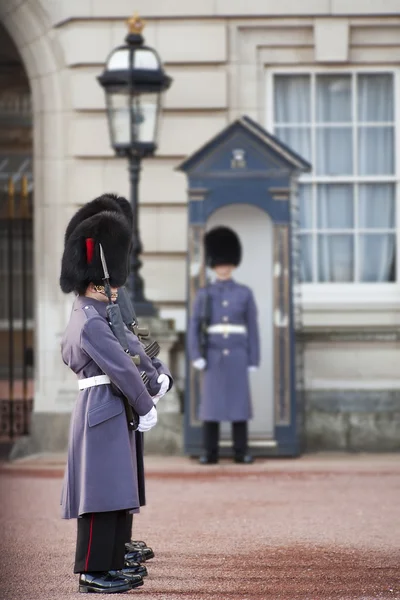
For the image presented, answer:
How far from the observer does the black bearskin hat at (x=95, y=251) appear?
222 inches

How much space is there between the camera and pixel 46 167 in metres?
11.2

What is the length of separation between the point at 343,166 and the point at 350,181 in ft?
0.39

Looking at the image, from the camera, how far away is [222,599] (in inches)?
211

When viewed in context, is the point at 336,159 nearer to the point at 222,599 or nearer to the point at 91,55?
the point at 91,55

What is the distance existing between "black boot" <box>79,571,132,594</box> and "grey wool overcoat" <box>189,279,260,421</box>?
14.7 feet

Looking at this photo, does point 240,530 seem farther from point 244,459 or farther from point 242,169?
point 242,169

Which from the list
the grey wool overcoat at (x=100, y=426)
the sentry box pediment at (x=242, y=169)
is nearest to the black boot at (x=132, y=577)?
the grey wool overcoat at (x=100, y=426)

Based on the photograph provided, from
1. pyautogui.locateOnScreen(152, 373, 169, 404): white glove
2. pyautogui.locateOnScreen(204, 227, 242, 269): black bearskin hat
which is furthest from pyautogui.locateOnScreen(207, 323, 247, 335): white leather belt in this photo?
pyautogui.locateOnScreen(152, 373, 169, 404): white glove

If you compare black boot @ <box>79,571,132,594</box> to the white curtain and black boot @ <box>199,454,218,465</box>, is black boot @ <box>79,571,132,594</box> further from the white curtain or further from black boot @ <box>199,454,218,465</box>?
the white curtain

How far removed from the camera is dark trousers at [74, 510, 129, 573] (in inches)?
215

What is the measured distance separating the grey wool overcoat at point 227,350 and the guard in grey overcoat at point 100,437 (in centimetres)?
437

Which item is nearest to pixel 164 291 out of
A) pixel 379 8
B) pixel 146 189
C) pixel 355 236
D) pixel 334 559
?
pixel 146 189

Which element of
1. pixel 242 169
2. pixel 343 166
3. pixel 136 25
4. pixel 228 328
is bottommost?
pixel 228 328

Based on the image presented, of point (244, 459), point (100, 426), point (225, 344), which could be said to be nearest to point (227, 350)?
point (225, 344)
